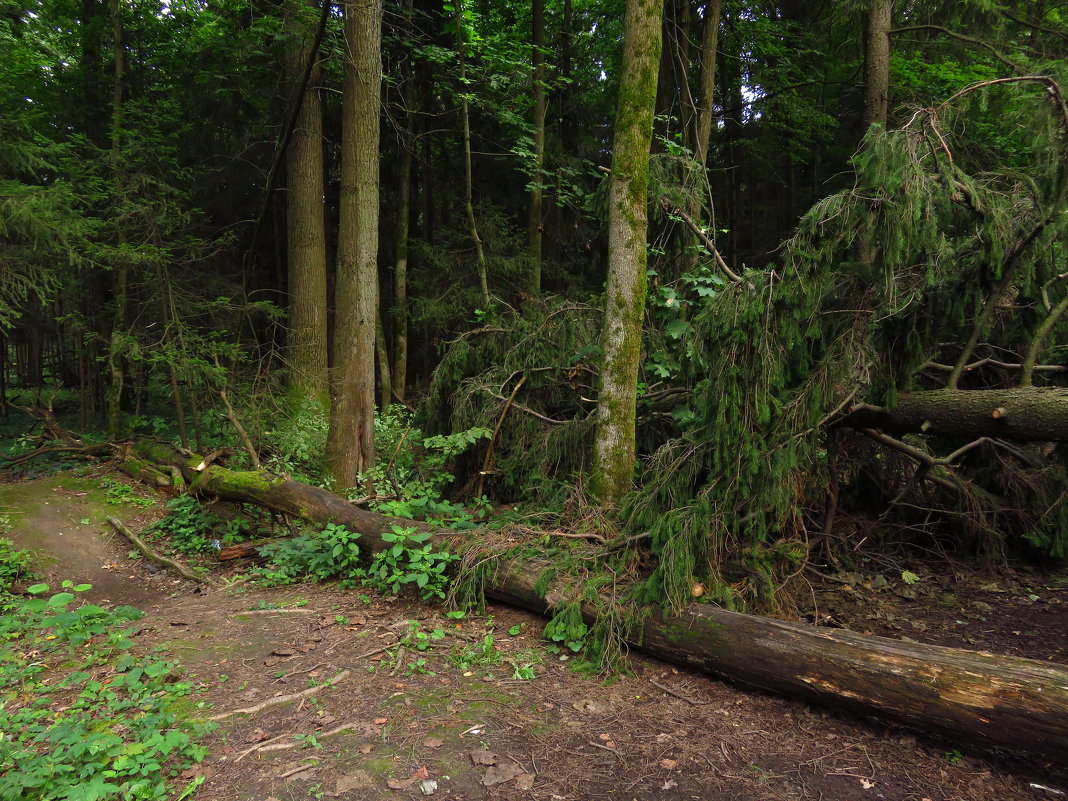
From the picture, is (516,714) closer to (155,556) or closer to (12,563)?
(155,556)

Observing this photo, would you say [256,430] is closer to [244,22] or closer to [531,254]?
[531,254]

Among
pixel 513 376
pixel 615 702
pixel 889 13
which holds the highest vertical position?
pixel 889 13

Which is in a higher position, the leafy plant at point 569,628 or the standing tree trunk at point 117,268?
the standing tree trunk at point 117,268

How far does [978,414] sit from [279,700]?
5.44 m

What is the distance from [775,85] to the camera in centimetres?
1330

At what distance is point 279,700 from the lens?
3.62m

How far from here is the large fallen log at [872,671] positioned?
2.94 meters

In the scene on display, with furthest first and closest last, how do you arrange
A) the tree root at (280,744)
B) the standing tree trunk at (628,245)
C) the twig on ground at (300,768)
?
the standing tree trunk at (628,245)
the tree root at (280,744)
the twig on ground at (300,768)

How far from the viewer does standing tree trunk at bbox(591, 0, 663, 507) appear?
533cm

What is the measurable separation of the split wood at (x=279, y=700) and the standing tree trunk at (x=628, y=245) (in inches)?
102

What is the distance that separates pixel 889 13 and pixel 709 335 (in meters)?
7.05

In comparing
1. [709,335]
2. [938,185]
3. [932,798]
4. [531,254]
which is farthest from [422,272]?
[932,798]

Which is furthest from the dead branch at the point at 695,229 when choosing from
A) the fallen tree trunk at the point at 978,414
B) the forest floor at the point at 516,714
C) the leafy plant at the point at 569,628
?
the leafy plant at the point at 569,628

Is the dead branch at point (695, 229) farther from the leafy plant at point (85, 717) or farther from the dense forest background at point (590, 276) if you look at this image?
the leafy plant at point (85, 717)
